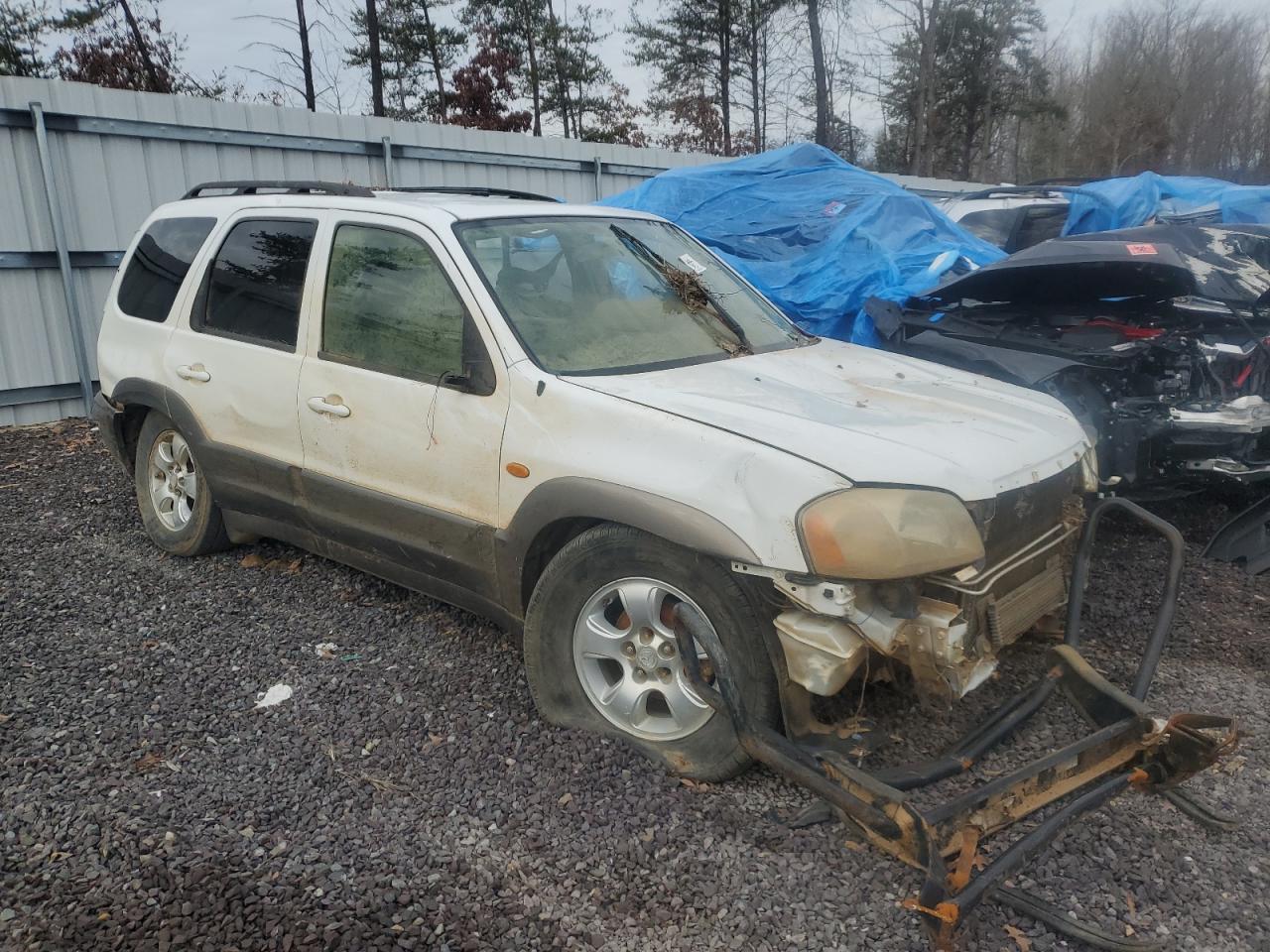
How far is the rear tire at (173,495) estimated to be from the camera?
455cm

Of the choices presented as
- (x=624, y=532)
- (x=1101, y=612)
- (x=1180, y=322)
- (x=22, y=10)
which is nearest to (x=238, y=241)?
(x=624, y=532)

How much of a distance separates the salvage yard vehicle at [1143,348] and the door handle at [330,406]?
3.23 m

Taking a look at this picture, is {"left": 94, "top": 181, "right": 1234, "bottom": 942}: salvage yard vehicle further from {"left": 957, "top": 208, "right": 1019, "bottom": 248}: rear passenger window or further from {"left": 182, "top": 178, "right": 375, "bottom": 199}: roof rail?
{"left": 957, "top": 208, "right": 1019, "bottom": 248}: rear passenger window

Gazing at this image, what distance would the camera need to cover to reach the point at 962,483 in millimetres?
2586

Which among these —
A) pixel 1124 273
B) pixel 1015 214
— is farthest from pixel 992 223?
pixel 1124 273

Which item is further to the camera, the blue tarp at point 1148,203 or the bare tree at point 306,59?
the bare tree at point 306,59

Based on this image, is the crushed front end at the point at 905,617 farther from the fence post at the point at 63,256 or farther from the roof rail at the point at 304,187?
the fence post at the point at 63,256

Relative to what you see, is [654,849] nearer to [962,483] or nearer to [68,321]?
[962,483]

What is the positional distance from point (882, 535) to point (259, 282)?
9.77 ft

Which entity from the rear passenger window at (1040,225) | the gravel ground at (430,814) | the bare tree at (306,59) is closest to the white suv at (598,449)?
the gravel ground at (430,814)

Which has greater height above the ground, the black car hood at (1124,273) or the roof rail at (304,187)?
the roof rail at (304,187)

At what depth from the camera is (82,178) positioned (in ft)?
25.0

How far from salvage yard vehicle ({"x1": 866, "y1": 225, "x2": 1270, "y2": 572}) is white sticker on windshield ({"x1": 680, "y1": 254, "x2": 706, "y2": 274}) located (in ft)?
5.86

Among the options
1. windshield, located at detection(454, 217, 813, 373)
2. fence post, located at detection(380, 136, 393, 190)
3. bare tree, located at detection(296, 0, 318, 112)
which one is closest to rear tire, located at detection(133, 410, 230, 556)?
windshield, located at detection(454, 217, 813, 373)
